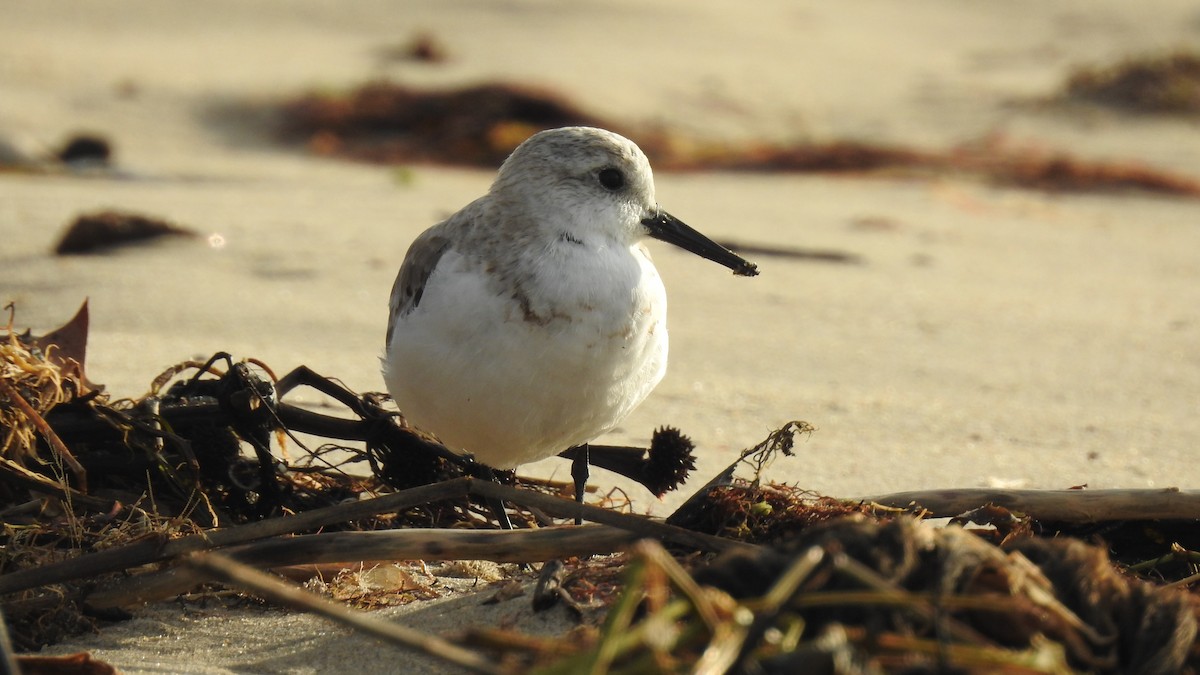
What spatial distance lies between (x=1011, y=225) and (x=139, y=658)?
6228 mm

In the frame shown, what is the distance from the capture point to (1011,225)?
7812 millimetres

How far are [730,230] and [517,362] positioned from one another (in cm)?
416

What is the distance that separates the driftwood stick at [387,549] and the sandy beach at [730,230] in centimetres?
12

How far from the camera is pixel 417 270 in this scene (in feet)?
12.1

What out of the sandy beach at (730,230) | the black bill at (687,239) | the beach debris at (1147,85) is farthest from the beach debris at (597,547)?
the beach debris at (1147,85)

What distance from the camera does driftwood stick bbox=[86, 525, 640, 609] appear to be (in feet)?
8.52

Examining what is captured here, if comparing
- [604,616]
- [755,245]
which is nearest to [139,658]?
[604,616]

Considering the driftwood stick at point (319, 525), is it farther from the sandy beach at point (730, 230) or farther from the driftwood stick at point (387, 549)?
the sandy beach at point (730, 230)

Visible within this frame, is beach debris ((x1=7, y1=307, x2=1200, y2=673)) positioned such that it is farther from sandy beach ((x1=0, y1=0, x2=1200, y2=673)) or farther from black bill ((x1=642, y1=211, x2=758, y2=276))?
black bill ((x1=642, y1=211, x2=758, y2=276))

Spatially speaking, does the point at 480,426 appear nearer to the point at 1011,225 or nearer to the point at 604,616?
the point at 604,616

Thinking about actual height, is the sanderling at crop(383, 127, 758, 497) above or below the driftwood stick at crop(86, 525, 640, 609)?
above

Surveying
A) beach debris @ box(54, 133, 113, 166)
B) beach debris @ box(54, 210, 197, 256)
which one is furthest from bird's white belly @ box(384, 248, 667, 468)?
beach debris @ box(54, 133, 113, 166)

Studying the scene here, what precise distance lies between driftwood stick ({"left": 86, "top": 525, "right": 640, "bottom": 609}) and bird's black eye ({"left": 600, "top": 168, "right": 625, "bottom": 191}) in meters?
1.15

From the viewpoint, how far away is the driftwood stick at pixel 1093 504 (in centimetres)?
302
